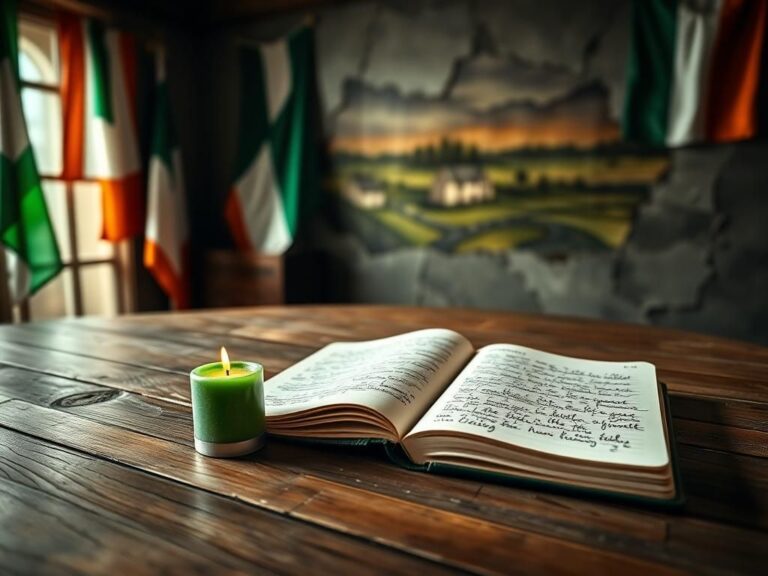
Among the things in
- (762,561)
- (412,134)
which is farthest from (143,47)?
(762,561)

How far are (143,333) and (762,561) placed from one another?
1.11 meters

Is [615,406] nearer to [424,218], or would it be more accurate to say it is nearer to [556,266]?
[556,266]

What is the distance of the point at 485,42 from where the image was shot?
2744 millimetres

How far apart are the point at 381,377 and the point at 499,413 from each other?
0.15 meters

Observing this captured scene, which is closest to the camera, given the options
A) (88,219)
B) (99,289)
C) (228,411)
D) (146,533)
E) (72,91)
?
(146,533)

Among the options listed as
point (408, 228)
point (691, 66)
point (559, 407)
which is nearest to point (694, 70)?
point (691, 66)

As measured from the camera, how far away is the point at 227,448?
0.60 meters

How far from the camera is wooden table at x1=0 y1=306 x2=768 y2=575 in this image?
0.43 meters

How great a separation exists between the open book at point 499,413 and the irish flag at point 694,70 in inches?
78.0

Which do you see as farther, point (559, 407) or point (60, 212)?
point (60, 212)

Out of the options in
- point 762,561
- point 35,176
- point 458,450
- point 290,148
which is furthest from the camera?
point 290,148

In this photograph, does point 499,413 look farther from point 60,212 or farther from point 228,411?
point 60,212

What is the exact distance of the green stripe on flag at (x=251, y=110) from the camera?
10.6 ft

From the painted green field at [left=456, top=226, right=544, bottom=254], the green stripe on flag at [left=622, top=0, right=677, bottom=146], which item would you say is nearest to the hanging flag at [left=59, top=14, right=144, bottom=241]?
the painted green field at [left=456, top=226, right=544, bottom=254]
